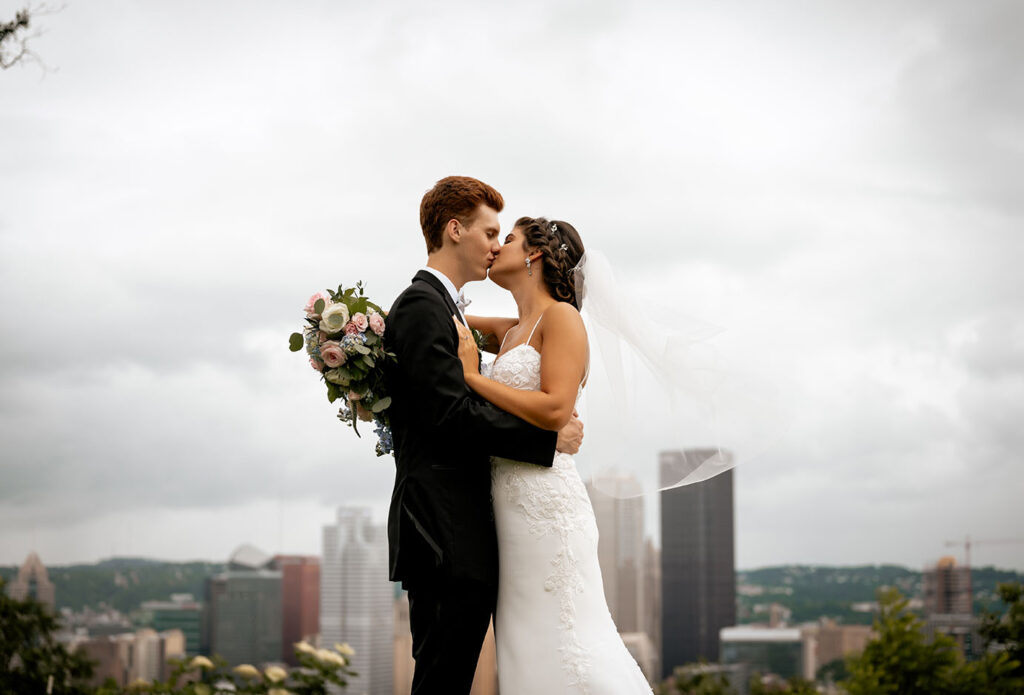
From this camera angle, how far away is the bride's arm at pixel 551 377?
360 centimetres

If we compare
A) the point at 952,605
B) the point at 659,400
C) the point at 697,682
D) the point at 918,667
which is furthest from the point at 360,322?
the point at 952,605

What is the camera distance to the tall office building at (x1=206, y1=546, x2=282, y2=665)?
9336 millimetres

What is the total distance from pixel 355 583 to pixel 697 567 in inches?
368

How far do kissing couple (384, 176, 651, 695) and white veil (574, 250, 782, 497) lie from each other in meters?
0.44

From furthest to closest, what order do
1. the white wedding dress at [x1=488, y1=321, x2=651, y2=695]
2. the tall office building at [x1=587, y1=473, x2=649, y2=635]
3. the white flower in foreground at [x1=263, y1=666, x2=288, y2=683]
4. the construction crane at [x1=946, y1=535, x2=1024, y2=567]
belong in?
the tall office building at [x1=587, y1=473, x2=649, y2=635] → the construction crane at [x1=946, y1=535, x2=1024, y2=567] → the white flower in foreground at [x1=263, y1=666, x2=288, y2=683] → the white wedding dress at [x1=488, y1=321, x2=651, y2=695]

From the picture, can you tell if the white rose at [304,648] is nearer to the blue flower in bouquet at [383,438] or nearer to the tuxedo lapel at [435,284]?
the blue flower in bouquet at [383,438]

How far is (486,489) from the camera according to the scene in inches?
147

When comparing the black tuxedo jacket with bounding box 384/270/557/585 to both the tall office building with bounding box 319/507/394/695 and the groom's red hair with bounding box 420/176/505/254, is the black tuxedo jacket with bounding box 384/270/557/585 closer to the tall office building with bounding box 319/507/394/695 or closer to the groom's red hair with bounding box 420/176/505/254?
the groom's red hair with bounding box 420/176/505/254

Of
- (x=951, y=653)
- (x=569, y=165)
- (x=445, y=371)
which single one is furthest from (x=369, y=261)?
(x=951, y=653)

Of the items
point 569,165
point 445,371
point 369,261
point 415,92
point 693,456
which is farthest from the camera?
point 415,92

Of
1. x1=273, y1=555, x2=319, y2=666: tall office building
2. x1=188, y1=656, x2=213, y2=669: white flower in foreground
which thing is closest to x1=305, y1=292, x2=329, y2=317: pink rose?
x1=188, y1=656, x2=213, y2=669: white flower in foreground

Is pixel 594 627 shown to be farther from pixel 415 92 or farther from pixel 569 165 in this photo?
pixel 415 92

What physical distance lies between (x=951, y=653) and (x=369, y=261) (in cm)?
520

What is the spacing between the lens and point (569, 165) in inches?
275
